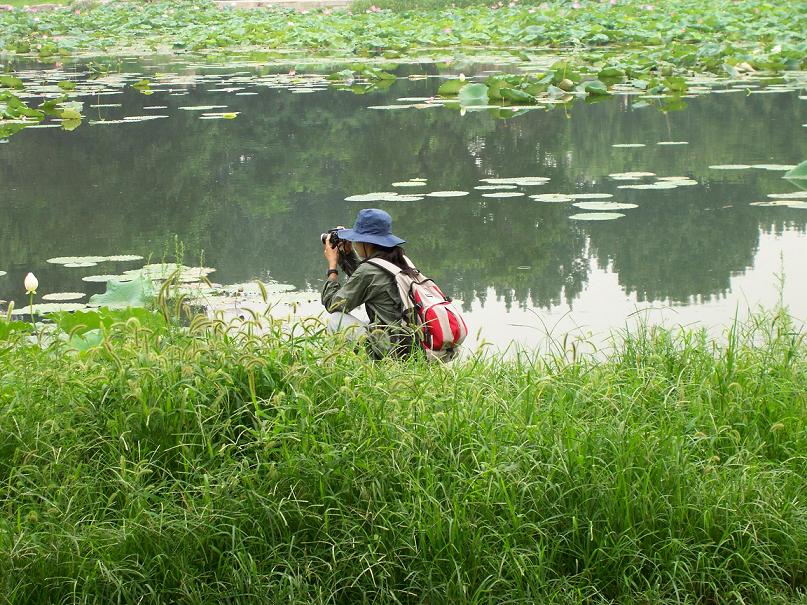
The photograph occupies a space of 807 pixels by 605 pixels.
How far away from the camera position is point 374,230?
4387 millimetres

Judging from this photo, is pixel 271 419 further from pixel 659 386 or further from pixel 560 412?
pixel 659 386

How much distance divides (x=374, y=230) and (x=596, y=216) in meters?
2.83

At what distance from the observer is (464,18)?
23.9 meters

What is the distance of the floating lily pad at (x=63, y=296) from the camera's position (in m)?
5.63

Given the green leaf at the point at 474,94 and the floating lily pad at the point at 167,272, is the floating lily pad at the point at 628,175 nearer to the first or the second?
the floating lily pad at the point at 167,272

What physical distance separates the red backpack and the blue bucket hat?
16cm

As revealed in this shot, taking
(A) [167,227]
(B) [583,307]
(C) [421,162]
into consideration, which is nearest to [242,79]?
(C) [421,162]

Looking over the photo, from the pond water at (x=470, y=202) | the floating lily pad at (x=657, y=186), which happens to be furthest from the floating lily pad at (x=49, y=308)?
the floating lily pad at (x=657, y=186)

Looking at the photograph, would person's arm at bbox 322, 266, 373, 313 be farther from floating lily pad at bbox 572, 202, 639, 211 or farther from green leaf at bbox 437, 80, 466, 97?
green leaf at bbox 437, 80, 466, 97

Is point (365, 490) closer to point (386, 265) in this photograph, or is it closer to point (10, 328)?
point (386, 265)

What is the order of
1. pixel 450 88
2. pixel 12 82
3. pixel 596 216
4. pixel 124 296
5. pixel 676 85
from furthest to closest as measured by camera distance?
1. pixel 12 82
2. pixel 450 88
3. pixel 676 85
4. pixel 596 216
5. pixel 124 296

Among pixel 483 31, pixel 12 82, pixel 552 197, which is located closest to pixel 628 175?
pixel 552 197

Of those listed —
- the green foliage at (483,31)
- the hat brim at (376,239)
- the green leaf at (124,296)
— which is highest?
the green foliage at (483,31)

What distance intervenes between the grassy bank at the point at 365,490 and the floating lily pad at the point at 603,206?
395 centimetres
